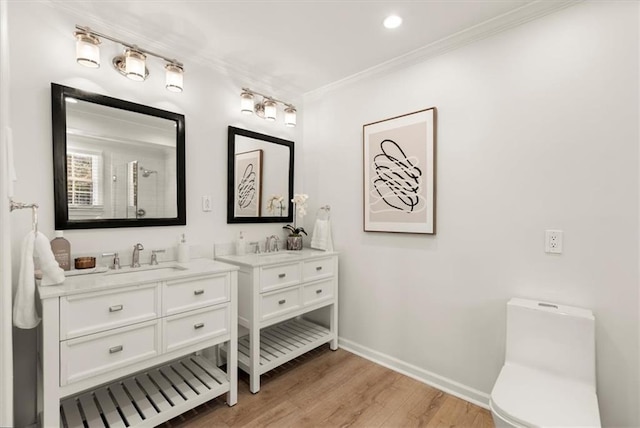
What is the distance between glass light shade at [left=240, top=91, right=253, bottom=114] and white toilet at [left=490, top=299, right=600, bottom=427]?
7.66ft

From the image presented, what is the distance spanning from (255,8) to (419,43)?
1162mm

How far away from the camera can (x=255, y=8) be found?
188 centimetres

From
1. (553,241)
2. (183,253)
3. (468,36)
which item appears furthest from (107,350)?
(468,36)

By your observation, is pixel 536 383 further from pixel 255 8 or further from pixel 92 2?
pixel 92 2

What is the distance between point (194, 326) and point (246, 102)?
1.75 meters

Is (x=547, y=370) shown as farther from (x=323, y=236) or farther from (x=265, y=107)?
(x=265, y=107)

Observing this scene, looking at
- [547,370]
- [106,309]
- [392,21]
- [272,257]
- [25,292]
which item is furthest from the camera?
[272,257]

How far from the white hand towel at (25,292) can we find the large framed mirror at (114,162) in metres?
0.43

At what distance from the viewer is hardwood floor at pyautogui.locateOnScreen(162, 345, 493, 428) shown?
6.19ft

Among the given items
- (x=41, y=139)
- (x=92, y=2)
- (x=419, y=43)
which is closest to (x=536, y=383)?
(x=419, y=43)

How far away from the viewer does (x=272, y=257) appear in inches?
98.4

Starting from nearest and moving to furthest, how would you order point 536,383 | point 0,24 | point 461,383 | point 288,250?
1. point 0,24
2. point 536,383
3. point 461,383
4. point 288,250

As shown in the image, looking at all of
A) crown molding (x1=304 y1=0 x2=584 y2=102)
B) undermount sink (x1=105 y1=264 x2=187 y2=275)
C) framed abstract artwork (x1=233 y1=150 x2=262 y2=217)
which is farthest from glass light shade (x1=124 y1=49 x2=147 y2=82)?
crown molding (x1=304 y1=0 x2=584 y2=102)

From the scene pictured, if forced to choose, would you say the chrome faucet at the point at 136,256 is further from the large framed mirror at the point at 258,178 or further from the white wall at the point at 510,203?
the white wall at the point at 510,203
